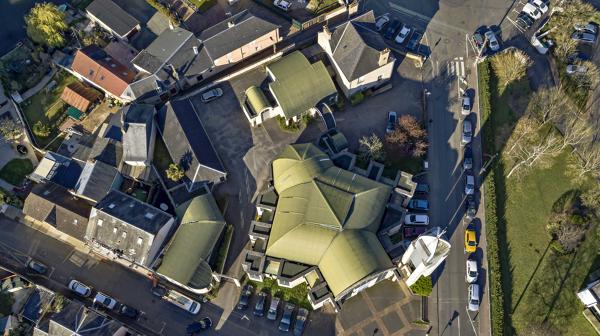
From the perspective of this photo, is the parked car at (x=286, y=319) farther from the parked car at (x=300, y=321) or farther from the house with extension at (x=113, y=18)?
the house with extension at (x=113, y=18)

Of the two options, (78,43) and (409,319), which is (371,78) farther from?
(78,43)

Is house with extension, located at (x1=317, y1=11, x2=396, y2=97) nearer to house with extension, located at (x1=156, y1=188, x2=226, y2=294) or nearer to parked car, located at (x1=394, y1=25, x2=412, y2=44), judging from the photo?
parked car, located at (x1=394, y1=25, x2=412, y2=44)

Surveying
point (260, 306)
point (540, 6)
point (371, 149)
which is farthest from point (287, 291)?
point (540, 6)

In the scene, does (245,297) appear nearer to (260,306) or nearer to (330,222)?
(260,306)

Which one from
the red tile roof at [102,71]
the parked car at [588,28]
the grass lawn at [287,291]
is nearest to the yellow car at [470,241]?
the grass lawn at [287,291]

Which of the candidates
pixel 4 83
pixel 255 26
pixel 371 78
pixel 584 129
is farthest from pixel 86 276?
pixel 584 129
